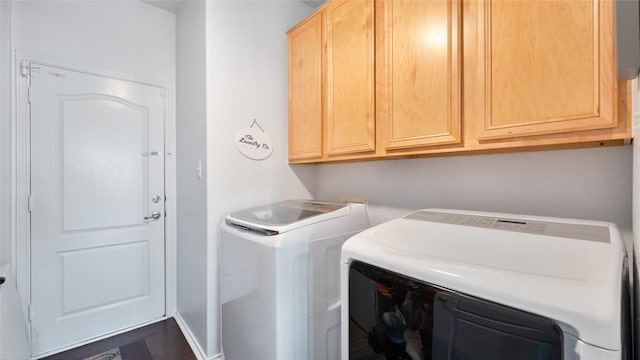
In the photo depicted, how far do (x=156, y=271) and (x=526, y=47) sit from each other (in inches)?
111

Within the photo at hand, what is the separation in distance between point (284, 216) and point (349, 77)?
2.87 feet

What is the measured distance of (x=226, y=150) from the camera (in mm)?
1777

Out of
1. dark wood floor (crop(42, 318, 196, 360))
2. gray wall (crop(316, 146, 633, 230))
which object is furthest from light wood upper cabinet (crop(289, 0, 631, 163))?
dark wood floor (crop(42, 318, 196, 360))

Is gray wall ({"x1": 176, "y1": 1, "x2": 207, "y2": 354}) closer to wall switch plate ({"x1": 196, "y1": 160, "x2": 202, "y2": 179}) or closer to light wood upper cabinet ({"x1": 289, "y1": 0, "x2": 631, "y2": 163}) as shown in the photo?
wall switch plate ({"x1": 196, "y1": 160, "x2": 202, "y2": 179})

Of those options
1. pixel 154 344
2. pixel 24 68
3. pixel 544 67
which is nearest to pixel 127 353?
pixel 154 344

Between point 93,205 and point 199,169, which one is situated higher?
point 199,169

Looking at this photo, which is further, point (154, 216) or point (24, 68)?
point (154, 216)

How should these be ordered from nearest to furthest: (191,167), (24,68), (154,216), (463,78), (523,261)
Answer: (523,261) → (463,78) → (24,68) → (191,167) → (154,216)

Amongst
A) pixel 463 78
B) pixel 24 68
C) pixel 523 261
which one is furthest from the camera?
pixel 24 68

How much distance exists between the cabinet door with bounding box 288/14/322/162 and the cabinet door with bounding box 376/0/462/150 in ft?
1.55

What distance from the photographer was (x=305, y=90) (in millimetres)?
1833

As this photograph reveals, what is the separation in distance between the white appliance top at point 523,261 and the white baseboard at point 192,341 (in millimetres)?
1467

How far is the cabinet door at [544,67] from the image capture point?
785 millimetres

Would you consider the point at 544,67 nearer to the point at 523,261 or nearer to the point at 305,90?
the point at 523,261
